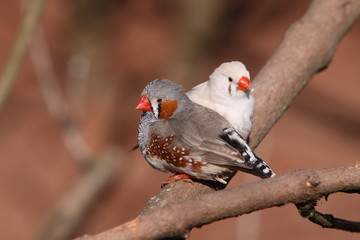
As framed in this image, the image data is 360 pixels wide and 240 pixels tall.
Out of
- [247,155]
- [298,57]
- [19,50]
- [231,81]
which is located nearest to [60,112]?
[19,50]

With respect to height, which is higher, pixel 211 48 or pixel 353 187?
pixel 211 48

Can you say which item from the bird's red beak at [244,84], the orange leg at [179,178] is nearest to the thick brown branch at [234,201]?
the orange leg at [179,178]

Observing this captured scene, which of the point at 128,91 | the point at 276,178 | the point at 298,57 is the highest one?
the point at 128,91

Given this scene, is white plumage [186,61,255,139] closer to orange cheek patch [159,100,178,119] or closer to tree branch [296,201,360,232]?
orange cheek patch [159,100,178,119]

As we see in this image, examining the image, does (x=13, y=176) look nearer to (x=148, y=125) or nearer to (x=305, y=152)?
(x=305, y=152)

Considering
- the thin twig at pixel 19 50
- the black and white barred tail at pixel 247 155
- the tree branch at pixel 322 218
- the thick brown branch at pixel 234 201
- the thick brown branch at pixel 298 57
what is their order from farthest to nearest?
the thick brown branch at pixel 298 57 < the thin twig at pixel 19 50 < the black and white barred tail at pixel 247 155 < the tree branch at pixel 322 218 < the thick brown branch at pixel 234 201

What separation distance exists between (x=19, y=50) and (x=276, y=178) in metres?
1.57

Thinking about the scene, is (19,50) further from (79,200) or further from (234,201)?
(79,200)

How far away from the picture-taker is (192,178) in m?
2.89

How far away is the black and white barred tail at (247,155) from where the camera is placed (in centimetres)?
267

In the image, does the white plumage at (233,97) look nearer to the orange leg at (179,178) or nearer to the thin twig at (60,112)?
the orange leg at (179,178)

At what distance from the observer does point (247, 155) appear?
8.95ft

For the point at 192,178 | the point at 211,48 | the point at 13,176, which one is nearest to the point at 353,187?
the point at 192,178

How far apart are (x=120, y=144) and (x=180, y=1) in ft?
5.10
